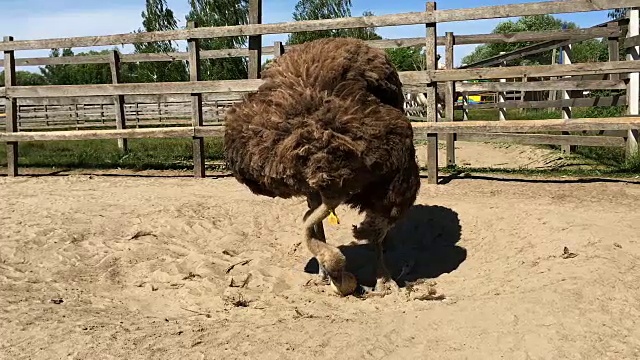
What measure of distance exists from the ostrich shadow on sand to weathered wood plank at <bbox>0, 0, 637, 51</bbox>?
2391mm

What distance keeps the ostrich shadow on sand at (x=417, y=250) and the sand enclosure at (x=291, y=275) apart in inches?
0.9

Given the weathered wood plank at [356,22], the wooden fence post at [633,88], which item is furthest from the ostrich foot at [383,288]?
the wooden fence post at [633,88]

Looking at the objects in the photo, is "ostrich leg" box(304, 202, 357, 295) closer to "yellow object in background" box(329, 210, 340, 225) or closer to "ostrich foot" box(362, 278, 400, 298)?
"yellow object in background" box(329, 210, 340, 225)

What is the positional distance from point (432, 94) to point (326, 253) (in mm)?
4080

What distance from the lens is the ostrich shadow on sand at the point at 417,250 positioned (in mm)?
6258

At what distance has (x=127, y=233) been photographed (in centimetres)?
664

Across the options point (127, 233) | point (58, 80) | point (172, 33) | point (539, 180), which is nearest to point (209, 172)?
point (172, 33)

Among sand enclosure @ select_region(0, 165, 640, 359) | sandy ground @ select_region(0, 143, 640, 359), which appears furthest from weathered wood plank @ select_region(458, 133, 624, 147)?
sand enclosure @ select_region(0, 165, 640, 359)

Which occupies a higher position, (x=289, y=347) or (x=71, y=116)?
(x=71, y=116)

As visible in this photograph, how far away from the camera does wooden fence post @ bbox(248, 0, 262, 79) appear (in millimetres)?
8883

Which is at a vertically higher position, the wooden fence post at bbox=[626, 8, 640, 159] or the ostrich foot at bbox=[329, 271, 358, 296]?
the wooden fence post at bbox=[626, 8, 640, 159]

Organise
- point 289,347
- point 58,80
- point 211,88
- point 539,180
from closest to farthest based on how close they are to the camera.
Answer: point 289,347, point 539,180, point 211,88, point 58,80

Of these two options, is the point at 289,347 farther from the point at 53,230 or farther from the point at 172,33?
the point at 172,33

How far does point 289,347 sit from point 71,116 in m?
25.4
